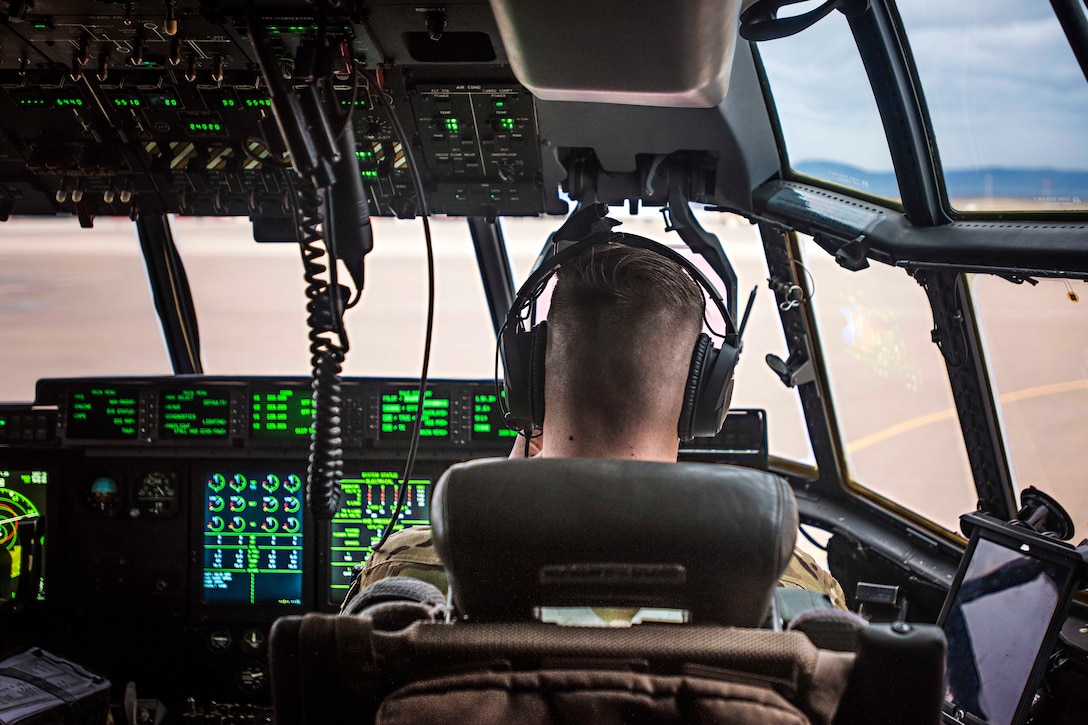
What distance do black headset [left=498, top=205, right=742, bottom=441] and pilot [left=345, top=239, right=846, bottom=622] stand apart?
0.05ft

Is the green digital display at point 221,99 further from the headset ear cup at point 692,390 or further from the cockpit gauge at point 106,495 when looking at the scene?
the headset ear cup at point 692,390

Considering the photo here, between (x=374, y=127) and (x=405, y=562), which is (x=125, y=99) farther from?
(x=405, y=562)

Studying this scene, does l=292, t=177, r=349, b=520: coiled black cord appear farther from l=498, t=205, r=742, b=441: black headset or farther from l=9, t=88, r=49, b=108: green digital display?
l=9, t=88, r=49, b=108: green digital display

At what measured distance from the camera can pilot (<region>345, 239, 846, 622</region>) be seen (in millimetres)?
1101

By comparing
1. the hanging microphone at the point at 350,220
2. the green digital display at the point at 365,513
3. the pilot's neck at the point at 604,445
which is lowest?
the green digital display at the point at 365,513

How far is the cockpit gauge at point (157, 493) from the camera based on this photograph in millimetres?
2828

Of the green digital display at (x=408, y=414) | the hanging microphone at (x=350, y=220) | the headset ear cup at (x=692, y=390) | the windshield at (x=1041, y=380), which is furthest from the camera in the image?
the green digital display at (x=408, y=414)

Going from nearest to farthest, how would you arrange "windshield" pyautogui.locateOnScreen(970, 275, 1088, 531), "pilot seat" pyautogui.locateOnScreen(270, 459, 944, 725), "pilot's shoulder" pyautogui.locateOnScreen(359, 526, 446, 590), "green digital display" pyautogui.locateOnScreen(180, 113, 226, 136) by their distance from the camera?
"pilot seat" pyautogui.locateOnScreen(270, 459, 944, 725), "pilot's shoulder" pyautogui.locateOnScreen(359, 526, 446, 590), "windshield" pyautogui.locateOnScreen(970, 275, 1088, 531), "green digital display" pyautogui.locateOnScreen(180, 113, 226, 136)

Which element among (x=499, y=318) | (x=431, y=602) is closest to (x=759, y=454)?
(x=499, y=318)

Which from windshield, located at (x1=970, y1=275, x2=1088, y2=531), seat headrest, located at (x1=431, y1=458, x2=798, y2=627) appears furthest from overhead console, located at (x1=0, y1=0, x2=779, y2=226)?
seat headrest, located at (x1=431, y1=458, x2=798, y2=627)

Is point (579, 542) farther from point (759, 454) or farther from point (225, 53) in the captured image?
point (759, 454)

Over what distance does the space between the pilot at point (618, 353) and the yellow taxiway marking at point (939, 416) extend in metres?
1.71

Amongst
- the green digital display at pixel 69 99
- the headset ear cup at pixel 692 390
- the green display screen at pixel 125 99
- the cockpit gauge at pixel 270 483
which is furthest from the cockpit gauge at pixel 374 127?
the headset ear cup at pixel 692 390

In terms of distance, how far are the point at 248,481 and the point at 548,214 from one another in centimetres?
119
